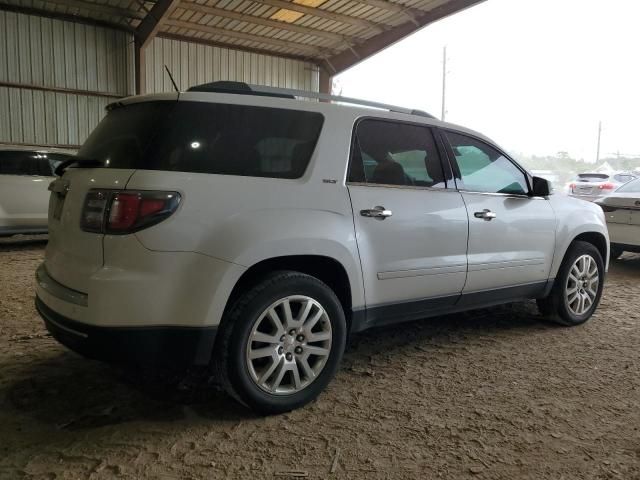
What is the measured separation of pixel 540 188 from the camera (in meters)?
4.16

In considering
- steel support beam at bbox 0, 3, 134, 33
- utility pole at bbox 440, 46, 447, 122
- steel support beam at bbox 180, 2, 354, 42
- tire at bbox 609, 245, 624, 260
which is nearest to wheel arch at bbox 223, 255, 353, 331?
tire at bbox 609, 245, 624, 260

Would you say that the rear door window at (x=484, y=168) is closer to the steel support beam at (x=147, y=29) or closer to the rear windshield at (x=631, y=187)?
the rear windshield at (x=631, y=187)

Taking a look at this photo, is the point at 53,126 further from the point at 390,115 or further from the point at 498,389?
the point at 498,389

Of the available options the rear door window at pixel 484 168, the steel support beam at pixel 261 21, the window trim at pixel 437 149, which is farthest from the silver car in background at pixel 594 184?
the window trim at pixel 437 149

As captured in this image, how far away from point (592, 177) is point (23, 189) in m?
14.0

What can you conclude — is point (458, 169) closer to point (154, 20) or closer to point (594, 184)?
point (154, 20)

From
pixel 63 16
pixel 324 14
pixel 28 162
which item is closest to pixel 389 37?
pixel 324 14

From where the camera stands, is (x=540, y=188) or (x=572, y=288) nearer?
(x=540, y=188)

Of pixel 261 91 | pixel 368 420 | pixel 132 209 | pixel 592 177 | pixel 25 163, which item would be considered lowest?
pixel 368 420

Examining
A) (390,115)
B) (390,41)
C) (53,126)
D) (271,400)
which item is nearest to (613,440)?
(271,400)

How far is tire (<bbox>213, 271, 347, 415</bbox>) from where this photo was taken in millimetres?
2609

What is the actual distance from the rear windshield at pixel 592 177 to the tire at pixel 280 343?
1393 centimetres

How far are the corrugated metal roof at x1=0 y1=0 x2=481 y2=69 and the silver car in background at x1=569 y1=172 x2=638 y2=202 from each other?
6.08 metres

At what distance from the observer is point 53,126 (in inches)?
517
